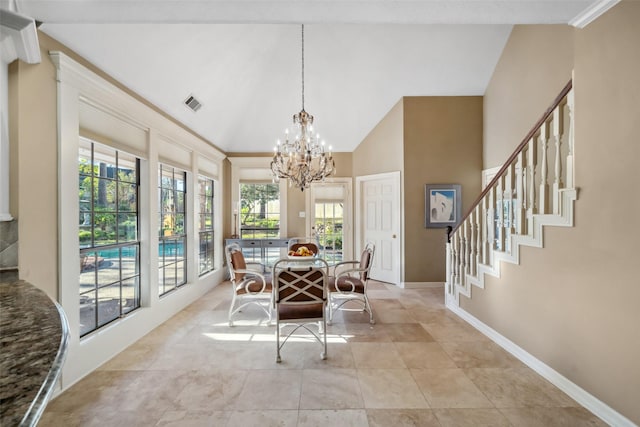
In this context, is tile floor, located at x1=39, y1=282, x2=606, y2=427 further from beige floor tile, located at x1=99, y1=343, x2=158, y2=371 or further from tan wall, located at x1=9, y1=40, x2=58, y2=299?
tan wall, located at x1=9, y1=40, x2=58, y2=299

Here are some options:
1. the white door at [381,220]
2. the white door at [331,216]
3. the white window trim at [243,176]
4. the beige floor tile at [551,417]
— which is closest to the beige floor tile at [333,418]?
the beige floor tile at [551,417]

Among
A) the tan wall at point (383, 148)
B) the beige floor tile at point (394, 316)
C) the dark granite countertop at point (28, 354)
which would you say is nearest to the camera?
the dark granite countertop at point (28, 354)

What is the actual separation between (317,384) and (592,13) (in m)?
3.18

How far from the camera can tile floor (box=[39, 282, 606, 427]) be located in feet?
6.04

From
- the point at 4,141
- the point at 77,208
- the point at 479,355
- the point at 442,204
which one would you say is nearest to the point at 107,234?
the point at 77,208

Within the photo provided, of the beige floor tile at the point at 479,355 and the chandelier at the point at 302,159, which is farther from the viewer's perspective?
the chandelier at the point at 302,159

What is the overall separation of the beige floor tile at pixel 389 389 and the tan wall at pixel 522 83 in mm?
3680

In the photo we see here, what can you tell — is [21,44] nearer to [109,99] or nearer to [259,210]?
[109,99]

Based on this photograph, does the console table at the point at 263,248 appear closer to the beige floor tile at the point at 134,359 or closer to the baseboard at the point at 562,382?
the beige floor tile at the point at 134,359

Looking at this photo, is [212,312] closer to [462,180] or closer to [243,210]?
[243,210]

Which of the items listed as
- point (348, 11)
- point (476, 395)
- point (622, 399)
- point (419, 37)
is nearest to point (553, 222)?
point (622, 399)

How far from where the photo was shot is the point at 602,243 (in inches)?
72.9

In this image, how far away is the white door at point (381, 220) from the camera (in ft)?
16.8

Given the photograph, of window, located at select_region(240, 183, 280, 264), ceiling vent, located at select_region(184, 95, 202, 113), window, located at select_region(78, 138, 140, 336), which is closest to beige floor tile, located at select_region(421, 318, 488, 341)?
window, located at select_region(78, 138, 140, 336)
